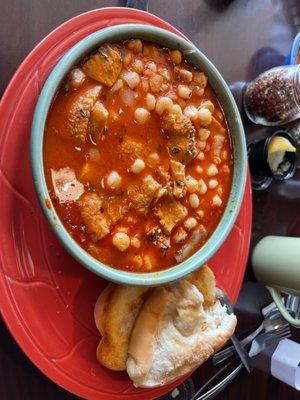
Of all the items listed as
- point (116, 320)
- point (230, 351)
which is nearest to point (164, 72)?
point (116, 320)

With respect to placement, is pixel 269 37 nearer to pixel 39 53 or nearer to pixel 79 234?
pixel 39 53

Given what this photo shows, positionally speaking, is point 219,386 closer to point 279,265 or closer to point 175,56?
point 279,265

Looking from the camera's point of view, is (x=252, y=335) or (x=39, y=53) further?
(x=252, y=335)

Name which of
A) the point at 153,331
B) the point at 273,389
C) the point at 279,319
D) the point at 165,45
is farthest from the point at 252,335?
the point at 165,45

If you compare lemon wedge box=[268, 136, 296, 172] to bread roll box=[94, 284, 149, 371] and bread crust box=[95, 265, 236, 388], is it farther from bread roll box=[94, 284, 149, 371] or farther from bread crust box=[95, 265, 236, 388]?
bread roll box=[94, 284, 149, 371]

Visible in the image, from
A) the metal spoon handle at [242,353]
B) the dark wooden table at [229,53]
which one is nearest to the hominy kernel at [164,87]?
the dark wooden table at [229,53]

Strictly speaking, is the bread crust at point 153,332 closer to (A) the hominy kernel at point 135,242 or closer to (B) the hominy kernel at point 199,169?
(A) the hominy kernel at point 135,242

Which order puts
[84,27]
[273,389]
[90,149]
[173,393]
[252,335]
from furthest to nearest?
1. [273,389]
2. [252,335]
3. [173,393]
4. [84,27]
5. [90,149]
